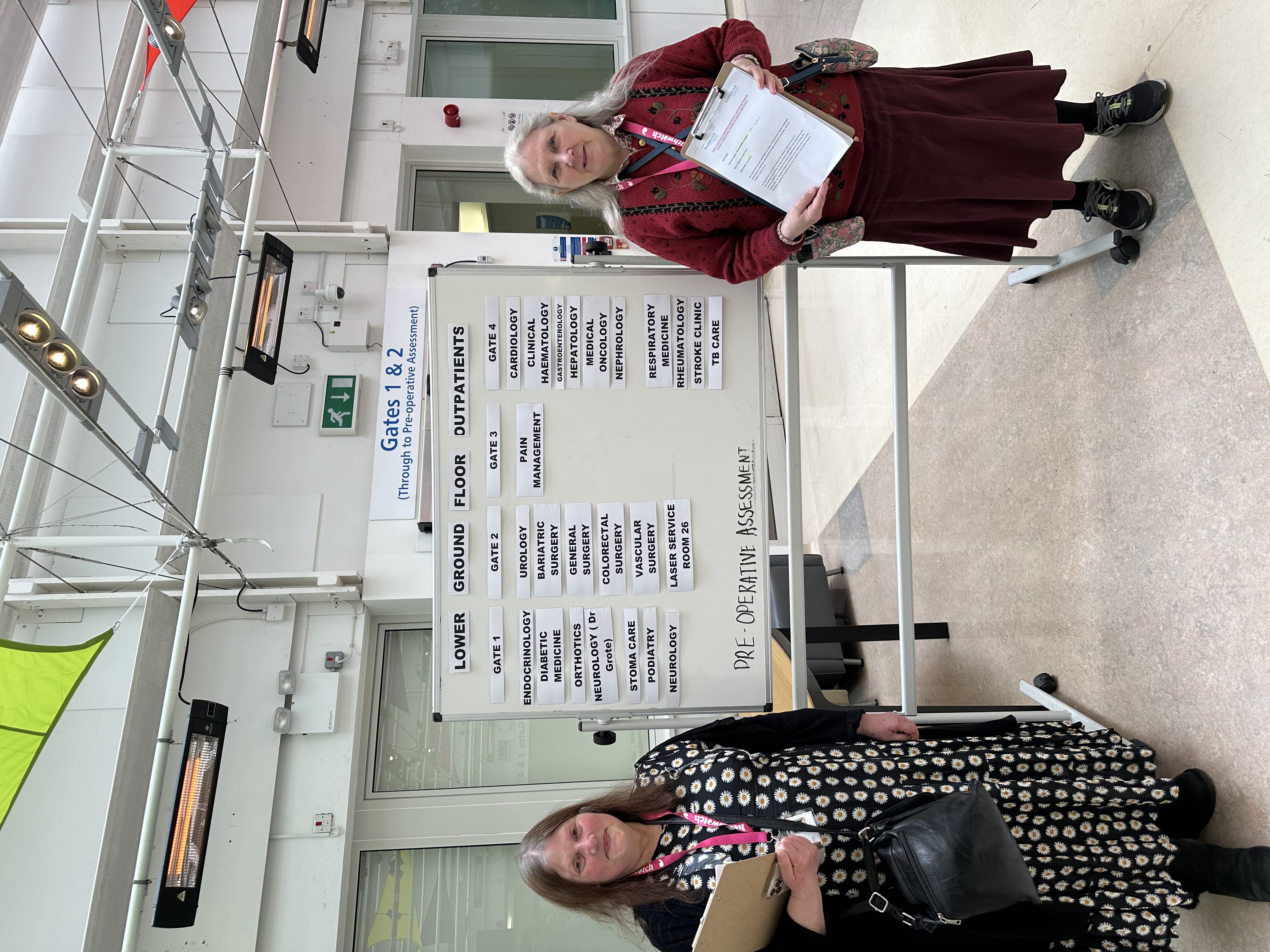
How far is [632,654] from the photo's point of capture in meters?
2.44

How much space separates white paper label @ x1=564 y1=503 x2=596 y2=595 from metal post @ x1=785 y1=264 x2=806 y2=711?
577 millimetres

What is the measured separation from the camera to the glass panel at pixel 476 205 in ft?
20.5

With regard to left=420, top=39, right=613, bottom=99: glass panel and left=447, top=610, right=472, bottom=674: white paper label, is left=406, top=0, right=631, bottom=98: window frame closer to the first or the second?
left=420, top=39, right=613, bottom=99: glass panel

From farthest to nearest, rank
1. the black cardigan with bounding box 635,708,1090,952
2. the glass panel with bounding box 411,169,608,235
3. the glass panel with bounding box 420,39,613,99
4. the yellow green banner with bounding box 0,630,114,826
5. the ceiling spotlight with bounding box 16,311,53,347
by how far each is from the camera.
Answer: the glass panel with bounding box 420,39,613,99
the glass panel with bounding box 411,169,608,235
the yellow green banner with bounding box 0,630,114,826
the ceiling spotlight with bounding box 16,311,53,347
the black cardigan with bounding box 635,708,1090,952

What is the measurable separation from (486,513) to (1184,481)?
1861mm

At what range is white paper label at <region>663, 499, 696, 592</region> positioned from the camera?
245cm

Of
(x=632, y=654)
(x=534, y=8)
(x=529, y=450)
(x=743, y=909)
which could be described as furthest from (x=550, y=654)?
(x=534, y=8)

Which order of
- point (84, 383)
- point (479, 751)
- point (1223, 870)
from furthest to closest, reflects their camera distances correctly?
point (479, 751)
point (84, 383)
point (1223, 870)

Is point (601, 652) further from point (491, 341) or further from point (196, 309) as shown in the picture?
point (196, 309)

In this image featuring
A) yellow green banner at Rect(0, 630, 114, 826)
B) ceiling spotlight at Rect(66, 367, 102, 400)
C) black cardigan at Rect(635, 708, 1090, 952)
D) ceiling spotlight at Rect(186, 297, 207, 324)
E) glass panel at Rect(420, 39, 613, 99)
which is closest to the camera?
black cardigan at Rect(635, 708, 1090, 952)

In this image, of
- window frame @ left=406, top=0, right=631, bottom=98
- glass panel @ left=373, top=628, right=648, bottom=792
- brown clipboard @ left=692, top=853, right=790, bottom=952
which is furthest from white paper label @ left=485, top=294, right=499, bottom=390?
window frame @ left=406, top=0, right=631, bottom=98

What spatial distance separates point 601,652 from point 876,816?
33.7 inches

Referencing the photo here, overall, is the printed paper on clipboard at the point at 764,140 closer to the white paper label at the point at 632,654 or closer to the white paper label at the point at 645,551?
the white paper label at the point at 645,551

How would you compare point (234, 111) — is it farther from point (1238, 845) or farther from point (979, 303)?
point (1238, 845)
